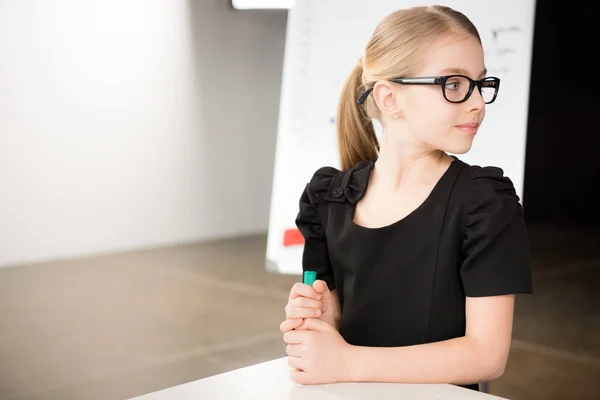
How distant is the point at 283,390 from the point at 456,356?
205 mm

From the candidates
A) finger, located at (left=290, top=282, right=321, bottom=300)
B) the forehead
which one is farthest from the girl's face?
finger, located at (left=290, top=282, right=321, bottom=300)

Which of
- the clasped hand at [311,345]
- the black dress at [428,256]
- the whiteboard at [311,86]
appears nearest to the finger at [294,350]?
the clasped hand at [311,345]

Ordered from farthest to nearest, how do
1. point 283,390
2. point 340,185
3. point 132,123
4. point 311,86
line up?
point 132,123, point 311,86, point 340,185, point 283,390

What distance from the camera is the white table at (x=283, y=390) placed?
77 centimetres

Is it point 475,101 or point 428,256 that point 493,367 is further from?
point 475,101

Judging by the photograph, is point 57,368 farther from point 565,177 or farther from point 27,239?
point 565,177

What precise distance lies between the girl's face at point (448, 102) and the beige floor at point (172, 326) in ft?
6.76

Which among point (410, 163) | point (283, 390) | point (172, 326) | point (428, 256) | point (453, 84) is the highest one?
point (453, 84)

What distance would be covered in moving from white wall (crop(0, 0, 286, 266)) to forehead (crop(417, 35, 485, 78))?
4.49m

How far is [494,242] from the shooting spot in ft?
2.96

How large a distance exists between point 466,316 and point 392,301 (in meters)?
0.11

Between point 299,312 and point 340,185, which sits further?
point 340,185

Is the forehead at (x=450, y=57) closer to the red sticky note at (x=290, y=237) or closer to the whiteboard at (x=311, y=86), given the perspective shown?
the whiteboard at (x=311, y=86)

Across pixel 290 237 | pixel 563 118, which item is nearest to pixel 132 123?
pixel 290 237
